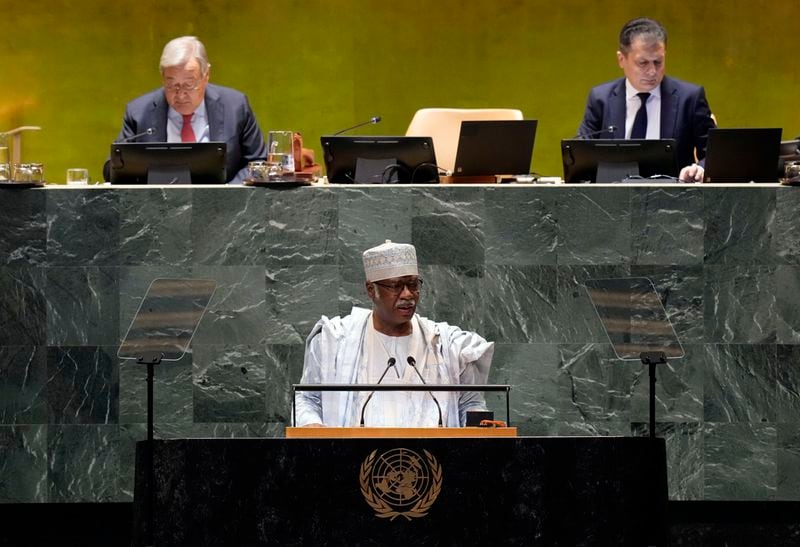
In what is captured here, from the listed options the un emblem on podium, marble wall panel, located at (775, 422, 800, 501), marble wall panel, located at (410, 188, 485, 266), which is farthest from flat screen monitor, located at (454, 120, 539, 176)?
the un emblem on podium

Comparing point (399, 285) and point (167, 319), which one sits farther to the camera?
point (399, 285)

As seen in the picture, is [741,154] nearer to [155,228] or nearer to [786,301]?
[786,301]

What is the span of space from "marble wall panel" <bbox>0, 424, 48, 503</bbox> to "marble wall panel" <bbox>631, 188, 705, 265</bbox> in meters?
2.70

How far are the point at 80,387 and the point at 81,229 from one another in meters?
0.69

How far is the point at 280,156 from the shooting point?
5973 mm

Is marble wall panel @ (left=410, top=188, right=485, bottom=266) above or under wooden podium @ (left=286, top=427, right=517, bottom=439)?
above

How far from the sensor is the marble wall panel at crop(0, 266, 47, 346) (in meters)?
5.79

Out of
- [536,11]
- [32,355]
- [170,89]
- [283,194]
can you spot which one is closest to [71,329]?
[32,355]

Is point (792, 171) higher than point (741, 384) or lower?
higher

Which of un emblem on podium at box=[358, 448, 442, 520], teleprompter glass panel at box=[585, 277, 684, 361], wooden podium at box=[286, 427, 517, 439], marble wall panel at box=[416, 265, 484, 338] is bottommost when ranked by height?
un emblem on podium at box=[358, 448, 442, 520]

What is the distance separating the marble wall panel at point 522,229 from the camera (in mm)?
5809

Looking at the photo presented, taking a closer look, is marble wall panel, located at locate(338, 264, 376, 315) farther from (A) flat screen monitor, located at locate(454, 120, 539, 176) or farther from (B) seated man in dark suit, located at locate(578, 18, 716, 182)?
(B) seated man in dark suit, located at locate(578, 18, 716, 182)

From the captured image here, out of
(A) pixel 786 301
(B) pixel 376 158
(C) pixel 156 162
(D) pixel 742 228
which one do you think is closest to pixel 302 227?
(B) pixel 376 158

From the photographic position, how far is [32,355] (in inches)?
228
